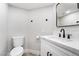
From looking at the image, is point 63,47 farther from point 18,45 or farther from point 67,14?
point 67,14

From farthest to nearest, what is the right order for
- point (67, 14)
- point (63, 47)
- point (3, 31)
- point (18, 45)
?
point (67, 14), point (18, 45), point (3, 31), point (63, 47)

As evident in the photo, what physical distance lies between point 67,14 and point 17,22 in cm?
95

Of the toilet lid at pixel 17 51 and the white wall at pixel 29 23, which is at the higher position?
the white wall at pixel 29 23

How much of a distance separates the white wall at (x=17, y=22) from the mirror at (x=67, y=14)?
2.66 feet

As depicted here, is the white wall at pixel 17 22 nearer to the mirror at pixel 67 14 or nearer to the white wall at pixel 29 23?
the white wall at pixel 29 23

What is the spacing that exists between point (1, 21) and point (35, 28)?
20.8 inches

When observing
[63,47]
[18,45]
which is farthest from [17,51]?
[63,47]

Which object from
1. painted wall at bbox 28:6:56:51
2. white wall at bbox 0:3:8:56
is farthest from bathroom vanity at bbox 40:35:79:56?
white wall at bbox 0:3:8:56

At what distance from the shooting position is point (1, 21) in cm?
98

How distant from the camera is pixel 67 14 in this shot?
144cm

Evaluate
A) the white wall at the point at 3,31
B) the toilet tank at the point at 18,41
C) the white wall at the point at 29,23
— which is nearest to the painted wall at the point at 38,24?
the white wall at the point at 29,23

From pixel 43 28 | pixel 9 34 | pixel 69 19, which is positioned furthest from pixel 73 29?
pixel 9 34

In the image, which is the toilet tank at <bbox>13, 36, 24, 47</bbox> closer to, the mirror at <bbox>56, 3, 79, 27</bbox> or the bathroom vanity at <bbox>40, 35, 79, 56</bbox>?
the bathroom vanity at <bbox>40, 35, 79, 56</bbox>

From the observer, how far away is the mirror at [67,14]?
1.26 metres
